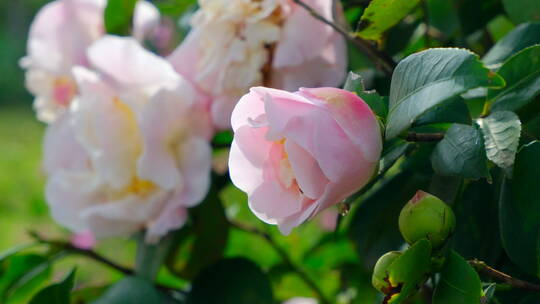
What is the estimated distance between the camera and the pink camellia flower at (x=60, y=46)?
0.64 meters

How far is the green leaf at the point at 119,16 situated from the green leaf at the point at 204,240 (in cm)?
15

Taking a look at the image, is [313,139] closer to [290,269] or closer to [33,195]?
[290,269]

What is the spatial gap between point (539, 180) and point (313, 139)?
10cm

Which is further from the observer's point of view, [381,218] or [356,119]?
[381,218]

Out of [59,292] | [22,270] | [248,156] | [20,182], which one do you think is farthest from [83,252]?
[20,182]

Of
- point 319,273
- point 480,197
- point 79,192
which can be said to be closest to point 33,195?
point 319,273

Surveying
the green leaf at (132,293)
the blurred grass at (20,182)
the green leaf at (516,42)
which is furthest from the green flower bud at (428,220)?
the blurred grass at (20,182)

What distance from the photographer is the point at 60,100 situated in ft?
2.13

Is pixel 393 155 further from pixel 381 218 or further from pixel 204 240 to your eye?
pixel 204 240

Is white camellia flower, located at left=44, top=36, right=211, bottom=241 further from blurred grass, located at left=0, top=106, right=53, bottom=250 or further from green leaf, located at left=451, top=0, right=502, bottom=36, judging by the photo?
blurred grass, located at left=0, top=106, right=53, bottom=250

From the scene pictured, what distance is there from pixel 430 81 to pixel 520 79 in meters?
0.07

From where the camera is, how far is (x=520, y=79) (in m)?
0.35

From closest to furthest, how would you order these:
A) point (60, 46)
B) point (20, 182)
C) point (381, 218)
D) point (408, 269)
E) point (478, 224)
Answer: point (408, 269) < point (478, 224) < point (381, 218) < point (60, 46) < point (20, 182)

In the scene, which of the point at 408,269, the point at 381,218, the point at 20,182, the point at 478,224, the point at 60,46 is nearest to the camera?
the point at 408,269
